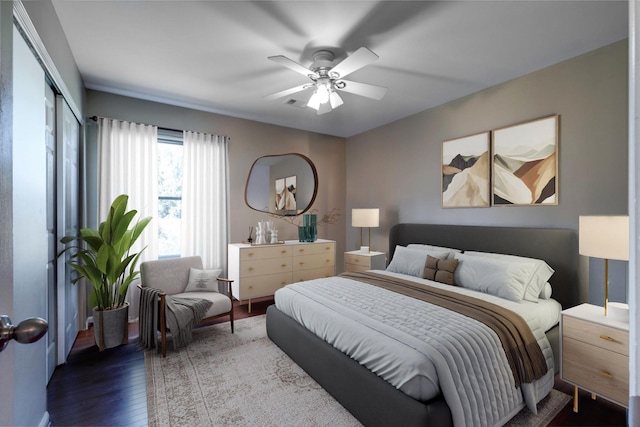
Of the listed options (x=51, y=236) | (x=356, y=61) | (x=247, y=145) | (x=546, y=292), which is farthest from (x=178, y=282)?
(x=546, y=292)

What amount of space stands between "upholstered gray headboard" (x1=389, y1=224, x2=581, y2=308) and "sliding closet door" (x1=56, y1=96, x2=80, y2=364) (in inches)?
155

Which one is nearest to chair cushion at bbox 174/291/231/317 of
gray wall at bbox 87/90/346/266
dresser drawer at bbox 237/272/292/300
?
dresser drawer at bbox 237/272/292/300

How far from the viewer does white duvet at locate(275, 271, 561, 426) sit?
1.65 metres

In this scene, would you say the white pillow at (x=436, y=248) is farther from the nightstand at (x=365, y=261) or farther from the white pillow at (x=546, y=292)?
the white pillow at (x=546, y=292)

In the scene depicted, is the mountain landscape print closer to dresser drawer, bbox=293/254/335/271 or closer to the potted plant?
dresser drawer, bbox=293/254/335/271

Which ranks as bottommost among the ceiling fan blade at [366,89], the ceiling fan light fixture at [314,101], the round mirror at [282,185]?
the round mirror at [282,185]

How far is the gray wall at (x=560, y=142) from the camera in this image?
8.36 feet

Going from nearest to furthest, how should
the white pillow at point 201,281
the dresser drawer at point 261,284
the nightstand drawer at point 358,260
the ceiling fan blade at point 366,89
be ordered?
the ceiling fan blade at point 366,89
the white pillow at point 201,281
the dresser drawer at point 261,284
the nightstand drawer at point 358,260

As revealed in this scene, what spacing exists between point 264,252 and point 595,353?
3415 millimetres

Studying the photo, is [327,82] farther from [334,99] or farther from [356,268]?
[356,268]

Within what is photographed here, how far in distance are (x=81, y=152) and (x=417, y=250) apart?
13.3 feet

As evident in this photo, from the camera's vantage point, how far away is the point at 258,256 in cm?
408

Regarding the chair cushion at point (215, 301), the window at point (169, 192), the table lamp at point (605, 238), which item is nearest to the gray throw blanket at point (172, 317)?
the chair cushion at point (215, 301)

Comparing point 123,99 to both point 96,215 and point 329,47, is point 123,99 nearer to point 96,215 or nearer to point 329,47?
point 96,215
